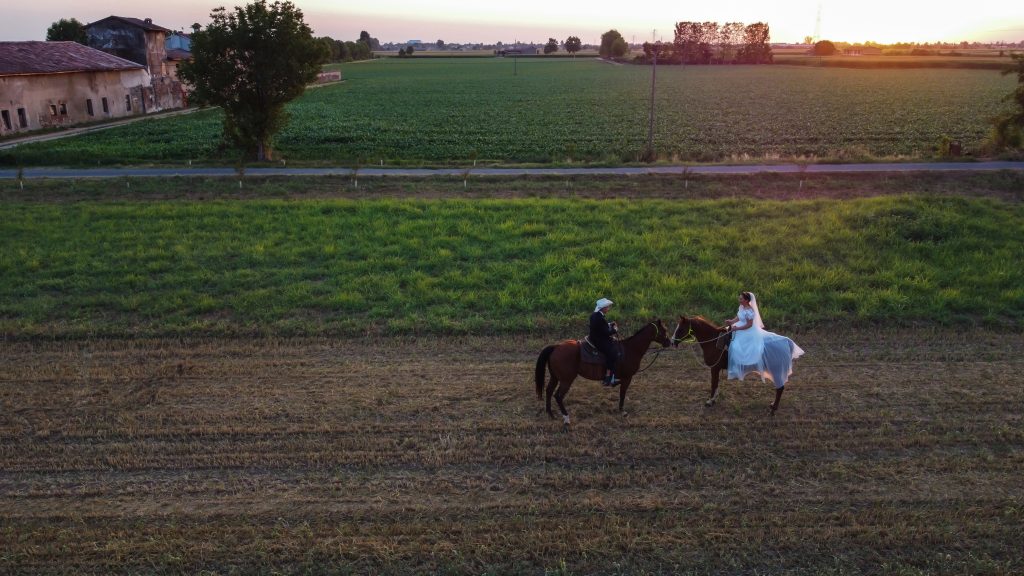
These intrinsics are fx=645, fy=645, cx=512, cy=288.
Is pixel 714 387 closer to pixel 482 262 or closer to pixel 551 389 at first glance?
pixel 551 389

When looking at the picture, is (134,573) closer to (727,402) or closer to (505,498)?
(505,498)

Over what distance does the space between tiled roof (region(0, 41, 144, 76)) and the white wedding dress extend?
46967 millimetres

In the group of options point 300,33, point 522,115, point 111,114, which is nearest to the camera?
point 300,33

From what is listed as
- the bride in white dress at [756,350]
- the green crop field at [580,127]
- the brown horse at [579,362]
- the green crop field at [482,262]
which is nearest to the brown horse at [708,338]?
the bride in white dress at [756,350]

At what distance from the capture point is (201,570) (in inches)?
274

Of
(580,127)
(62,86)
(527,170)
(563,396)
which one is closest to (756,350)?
(563,396)

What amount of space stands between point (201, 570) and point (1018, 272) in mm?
18296

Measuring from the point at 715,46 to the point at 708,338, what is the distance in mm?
177793

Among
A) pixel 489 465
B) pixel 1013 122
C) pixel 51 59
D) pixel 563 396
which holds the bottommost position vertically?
pixel 489 465

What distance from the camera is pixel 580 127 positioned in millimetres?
45438

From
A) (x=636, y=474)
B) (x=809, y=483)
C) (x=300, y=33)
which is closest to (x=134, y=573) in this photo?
(x=636, y=474)

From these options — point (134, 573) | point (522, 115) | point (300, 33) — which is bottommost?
point (134, 573)

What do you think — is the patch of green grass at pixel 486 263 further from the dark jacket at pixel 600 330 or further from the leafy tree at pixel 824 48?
the leafy tree at pixel 824 48

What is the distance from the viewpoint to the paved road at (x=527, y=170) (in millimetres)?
28188
